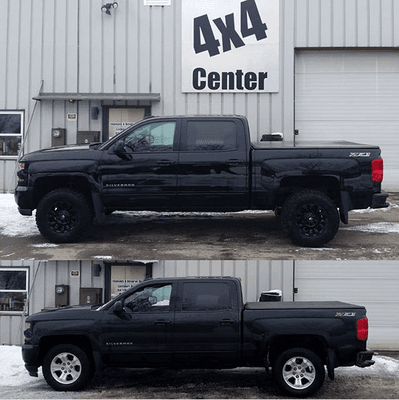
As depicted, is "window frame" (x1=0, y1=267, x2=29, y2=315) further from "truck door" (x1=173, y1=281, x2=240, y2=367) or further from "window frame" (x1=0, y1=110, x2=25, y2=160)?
"truck door" (x1=173, y1=281, x2=240, y2=367)

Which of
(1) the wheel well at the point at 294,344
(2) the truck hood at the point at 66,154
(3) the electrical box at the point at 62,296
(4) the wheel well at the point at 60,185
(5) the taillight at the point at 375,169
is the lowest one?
(3) the electrical box at the point at 62,296

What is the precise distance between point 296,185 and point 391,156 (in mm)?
6829

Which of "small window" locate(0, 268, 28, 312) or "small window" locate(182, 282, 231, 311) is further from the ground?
"small window" locate(182, 282, 231, 311)

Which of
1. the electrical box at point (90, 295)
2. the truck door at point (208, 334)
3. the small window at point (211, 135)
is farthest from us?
the electrical box at point (90, 295)

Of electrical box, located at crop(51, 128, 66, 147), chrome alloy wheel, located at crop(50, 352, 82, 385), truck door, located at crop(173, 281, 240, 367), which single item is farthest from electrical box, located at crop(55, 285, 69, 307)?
truck door, located at crop(173, 281, 240, 367)

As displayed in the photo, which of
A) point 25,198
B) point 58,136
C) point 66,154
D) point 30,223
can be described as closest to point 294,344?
point 66,154

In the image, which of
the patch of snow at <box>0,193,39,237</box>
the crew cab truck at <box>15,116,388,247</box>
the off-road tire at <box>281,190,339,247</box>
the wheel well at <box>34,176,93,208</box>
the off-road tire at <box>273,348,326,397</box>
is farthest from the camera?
the patch of snow at <box>0,193,39,237</box>

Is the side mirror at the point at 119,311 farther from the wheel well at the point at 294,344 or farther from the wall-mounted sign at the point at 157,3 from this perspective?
the wall-mounted sign at the point at 157,3

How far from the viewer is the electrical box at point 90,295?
15.1 m

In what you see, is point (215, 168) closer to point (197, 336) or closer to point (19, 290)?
point (197, 336)

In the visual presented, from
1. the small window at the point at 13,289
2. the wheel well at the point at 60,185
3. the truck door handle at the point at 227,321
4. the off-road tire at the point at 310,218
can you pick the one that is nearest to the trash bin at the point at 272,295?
the off-road tire at the point at 310,218

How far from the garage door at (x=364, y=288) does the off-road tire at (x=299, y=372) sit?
6.66 meters

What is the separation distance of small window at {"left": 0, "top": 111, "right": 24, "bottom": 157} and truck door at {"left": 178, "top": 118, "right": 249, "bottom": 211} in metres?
Answer: 7.27

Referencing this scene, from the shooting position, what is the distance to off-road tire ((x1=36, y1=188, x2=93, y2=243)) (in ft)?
28.8
